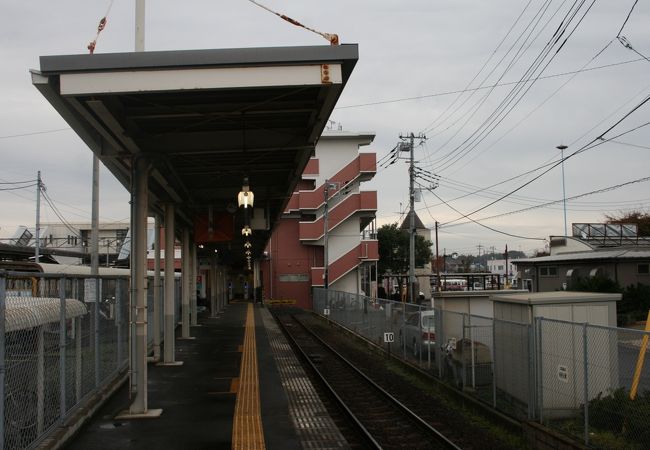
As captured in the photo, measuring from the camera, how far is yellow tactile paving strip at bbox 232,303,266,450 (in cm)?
844

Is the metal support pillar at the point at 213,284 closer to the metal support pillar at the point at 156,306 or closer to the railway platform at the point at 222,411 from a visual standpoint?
the metal support pillar at the point at 156,306

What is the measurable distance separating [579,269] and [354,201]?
65.4ft

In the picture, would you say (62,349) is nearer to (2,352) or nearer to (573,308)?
(2,352)

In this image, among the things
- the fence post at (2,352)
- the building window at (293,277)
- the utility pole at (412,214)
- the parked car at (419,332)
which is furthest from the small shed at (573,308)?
the building window at (293,277)

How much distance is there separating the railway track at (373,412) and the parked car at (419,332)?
62.6 inches

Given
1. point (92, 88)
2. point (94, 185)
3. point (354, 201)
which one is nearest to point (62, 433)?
point (92, 88)

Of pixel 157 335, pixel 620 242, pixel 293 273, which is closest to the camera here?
pixel 157 335

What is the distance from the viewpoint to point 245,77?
25.5 feet

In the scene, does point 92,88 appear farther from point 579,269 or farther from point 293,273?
point 293,273

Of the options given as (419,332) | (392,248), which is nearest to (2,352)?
(419,332)

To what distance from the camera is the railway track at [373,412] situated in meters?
9.37

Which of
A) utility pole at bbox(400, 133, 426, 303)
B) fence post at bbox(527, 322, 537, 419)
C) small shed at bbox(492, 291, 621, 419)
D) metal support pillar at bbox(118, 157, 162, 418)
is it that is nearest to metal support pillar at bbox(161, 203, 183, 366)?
metal support pillar at bbox(118, 157, 162, 418)

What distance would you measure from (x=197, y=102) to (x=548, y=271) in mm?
34996

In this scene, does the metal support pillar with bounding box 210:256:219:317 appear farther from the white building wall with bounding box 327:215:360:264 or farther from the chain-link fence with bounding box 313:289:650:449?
the chain-link fence with bounding box 313:289:650:449
